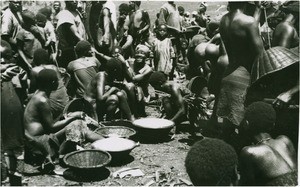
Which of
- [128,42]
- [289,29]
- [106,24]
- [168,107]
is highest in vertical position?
[289,29]

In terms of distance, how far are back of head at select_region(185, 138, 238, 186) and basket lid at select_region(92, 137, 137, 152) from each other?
2525 mm

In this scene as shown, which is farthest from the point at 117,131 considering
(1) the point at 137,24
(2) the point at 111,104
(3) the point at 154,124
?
(1) the point at 137,24

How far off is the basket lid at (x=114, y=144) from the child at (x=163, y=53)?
143 inches

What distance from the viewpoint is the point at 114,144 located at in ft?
17.6

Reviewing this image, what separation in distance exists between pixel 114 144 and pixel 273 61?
2.60 meters

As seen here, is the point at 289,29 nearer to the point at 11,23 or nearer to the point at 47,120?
the point at 47,120

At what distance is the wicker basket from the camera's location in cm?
587

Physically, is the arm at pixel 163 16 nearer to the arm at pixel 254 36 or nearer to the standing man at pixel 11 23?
the standing man at pixel 11 23

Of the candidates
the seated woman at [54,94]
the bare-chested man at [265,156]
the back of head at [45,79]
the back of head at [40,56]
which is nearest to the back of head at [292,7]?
the bare-chested man at [265,156]

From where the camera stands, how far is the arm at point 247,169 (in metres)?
3.15

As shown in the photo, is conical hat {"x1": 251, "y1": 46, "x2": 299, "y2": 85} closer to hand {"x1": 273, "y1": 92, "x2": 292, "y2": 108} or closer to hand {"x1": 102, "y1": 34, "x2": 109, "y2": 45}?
hand {"x1": 273, "y1": 92, "x2": 292, "y2": 108}

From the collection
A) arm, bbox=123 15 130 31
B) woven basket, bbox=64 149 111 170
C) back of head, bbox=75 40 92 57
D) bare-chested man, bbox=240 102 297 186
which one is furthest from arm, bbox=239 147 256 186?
arm, bbox=123 15 130 31

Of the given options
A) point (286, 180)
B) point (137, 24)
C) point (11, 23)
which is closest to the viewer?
point (286, 180)

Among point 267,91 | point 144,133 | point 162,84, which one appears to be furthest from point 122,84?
point 267,91
